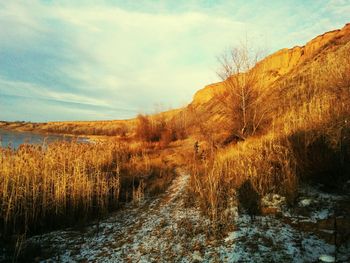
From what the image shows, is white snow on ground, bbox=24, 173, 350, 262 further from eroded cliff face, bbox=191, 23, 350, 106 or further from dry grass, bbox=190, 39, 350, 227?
eroded cliff face, bbox=191, 23, 350, 106

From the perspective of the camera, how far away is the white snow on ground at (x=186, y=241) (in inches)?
144

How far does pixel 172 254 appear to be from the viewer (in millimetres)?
4156

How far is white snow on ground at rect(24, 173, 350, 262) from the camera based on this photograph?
366 cm

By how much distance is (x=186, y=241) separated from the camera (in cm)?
449

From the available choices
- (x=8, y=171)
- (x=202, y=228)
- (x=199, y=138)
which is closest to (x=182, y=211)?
(x=202, y=228)

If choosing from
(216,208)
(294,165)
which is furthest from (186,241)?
(294,165)

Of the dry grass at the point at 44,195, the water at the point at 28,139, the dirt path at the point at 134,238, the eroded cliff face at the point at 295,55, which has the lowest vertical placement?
the dirt path at the point at 134,238

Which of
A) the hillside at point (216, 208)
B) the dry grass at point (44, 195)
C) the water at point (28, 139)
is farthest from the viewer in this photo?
the water at point (28, 139)

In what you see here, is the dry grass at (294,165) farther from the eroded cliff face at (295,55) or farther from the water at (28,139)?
the eroded cliff face at (295,55)

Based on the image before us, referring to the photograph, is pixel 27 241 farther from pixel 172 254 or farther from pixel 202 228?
pixel 202 228

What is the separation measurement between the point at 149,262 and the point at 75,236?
200cm

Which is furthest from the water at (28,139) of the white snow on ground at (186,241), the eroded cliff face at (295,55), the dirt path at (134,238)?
the eroded cliff face at (295,55)

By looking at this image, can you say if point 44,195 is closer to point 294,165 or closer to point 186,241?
point 186,241

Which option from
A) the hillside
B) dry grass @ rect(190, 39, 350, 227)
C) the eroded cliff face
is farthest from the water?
the eroded cliff face
